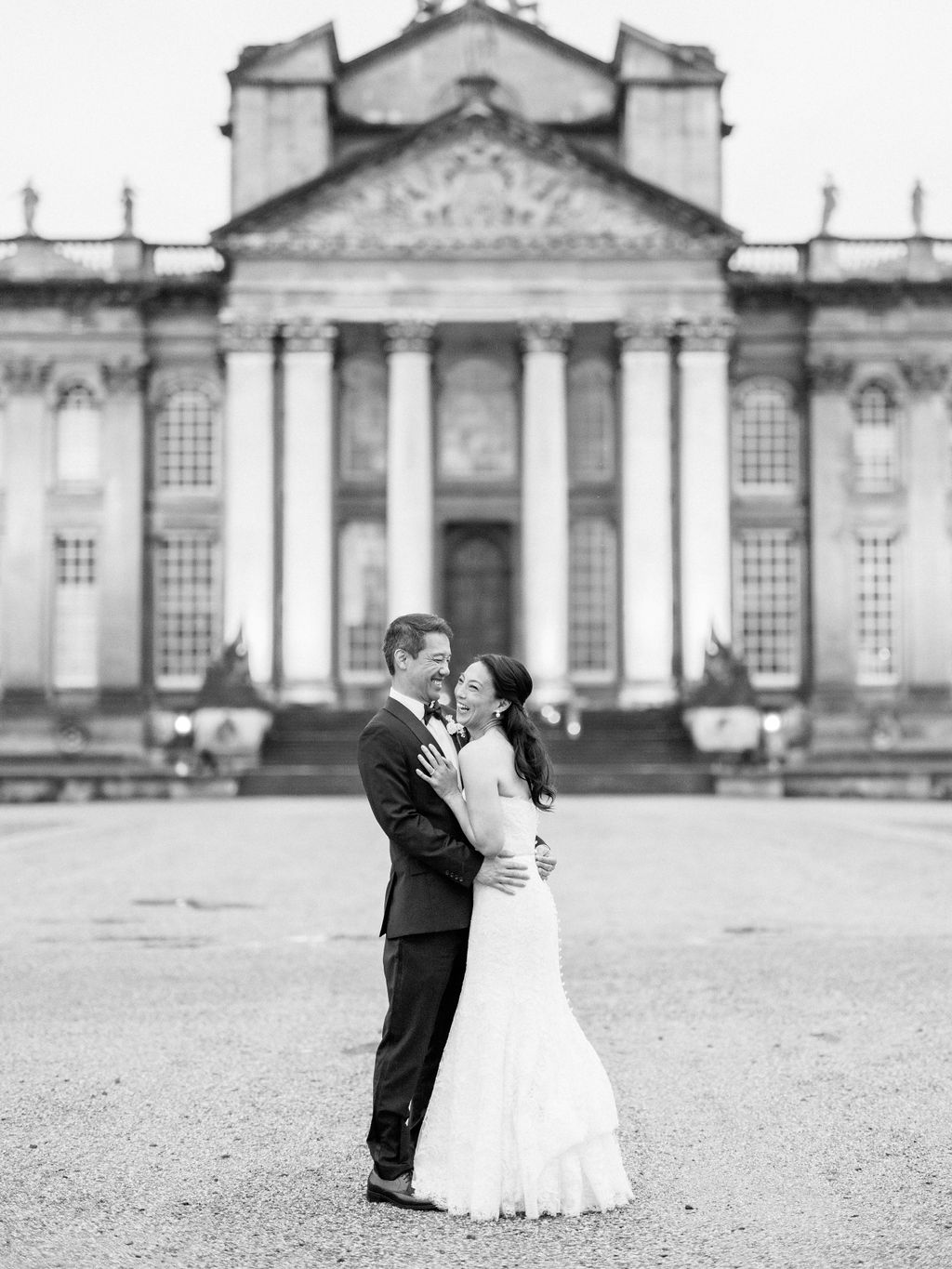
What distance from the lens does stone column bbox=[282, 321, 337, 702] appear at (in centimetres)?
3756

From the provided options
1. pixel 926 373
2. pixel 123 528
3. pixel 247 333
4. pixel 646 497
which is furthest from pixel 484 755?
pixel 926 373

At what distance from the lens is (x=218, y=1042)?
331 inches

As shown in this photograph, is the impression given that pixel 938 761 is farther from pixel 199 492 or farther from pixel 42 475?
pixel 42 475

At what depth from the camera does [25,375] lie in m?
40.2

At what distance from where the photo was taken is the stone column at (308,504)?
37.6 meters

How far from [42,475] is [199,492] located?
11.9ft

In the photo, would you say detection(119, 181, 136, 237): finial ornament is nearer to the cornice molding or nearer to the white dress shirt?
the cornice molding

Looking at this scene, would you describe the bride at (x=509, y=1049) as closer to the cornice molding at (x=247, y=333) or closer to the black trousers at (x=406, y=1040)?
the black trousers at (x=406, y=1040)

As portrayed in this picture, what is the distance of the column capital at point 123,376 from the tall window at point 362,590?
5983mm

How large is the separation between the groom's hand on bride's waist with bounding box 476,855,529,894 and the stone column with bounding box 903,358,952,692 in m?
35.8

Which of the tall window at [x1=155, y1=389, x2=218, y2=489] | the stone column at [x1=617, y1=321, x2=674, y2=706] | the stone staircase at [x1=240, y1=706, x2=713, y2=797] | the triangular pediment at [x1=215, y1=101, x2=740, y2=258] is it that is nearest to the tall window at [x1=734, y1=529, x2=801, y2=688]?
the stone column at [x1=617, y1=321, x2=674, y2=706]

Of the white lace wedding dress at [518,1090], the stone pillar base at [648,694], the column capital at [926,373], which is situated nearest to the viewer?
the white lace wedding dress at [518,1090]

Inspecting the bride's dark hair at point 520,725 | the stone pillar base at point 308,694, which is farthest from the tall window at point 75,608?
the bride's dark hair at point 520,725

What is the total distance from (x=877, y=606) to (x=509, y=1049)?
36.2 meters
